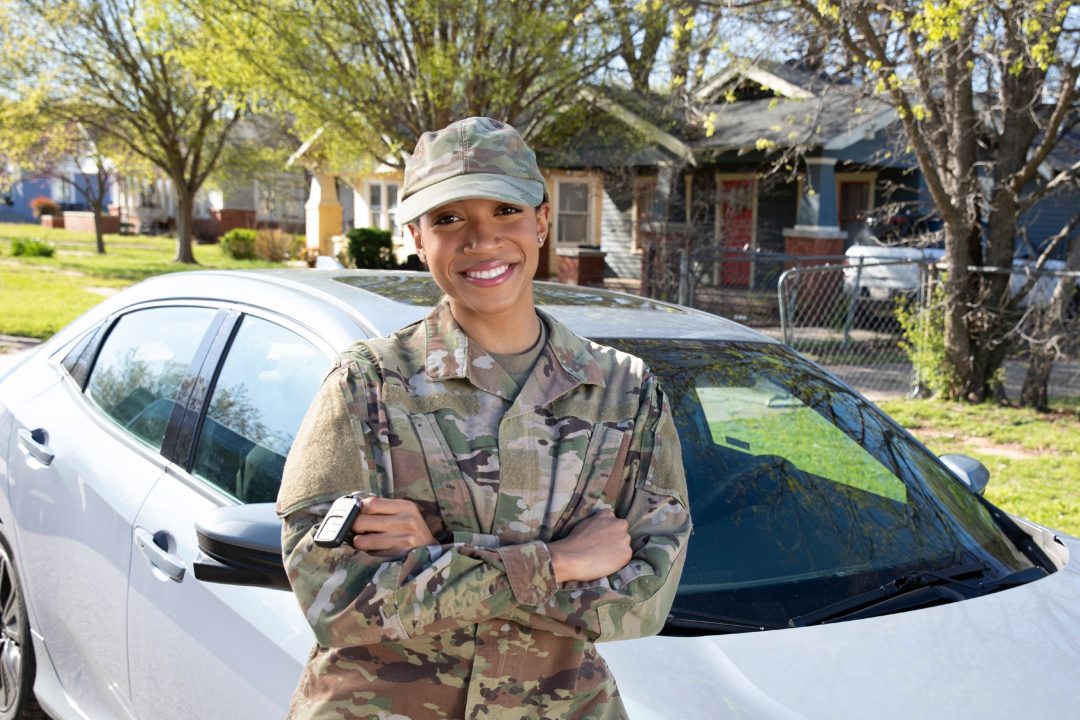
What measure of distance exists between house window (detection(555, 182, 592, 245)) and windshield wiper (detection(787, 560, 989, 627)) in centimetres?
2135

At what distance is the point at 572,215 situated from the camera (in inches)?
944

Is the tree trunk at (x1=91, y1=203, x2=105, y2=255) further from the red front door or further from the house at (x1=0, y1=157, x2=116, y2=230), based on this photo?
the house at (x1=0, y1=157, x2=116, y2=230)

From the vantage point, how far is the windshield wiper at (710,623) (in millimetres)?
2271

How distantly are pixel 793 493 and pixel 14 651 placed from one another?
9.22ft

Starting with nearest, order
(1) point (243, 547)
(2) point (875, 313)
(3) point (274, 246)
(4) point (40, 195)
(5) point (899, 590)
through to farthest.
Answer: (1) point (243, 547), (5) point (899, 590), (2) point (875, 313), (3) point (274, 246), (4) point (40, 195)

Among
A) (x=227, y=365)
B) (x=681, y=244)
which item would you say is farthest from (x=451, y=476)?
(x=681, y=244)

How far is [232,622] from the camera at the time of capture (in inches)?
100

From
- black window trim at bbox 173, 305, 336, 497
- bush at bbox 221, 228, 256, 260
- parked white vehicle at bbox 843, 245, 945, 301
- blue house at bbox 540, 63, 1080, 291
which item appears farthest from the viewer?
bush at bbox 221, 228, 256, 260

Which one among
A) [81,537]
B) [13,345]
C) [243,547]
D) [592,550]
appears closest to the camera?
[592,550]

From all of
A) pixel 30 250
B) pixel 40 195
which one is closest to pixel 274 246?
pixel 30 250

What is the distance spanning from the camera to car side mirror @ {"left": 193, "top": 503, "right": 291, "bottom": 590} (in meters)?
2.05

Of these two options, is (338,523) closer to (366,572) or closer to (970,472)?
(366,572)

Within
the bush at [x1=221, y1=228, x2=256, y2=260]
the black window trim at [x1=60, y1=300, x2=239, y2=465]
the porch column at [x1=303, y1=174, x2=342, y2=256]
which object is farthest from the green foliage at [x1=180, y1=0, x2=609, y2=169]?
the bush at [x1=221, y1=228, x2=256, y2=260]

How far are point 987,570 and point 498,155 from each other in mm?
1797
